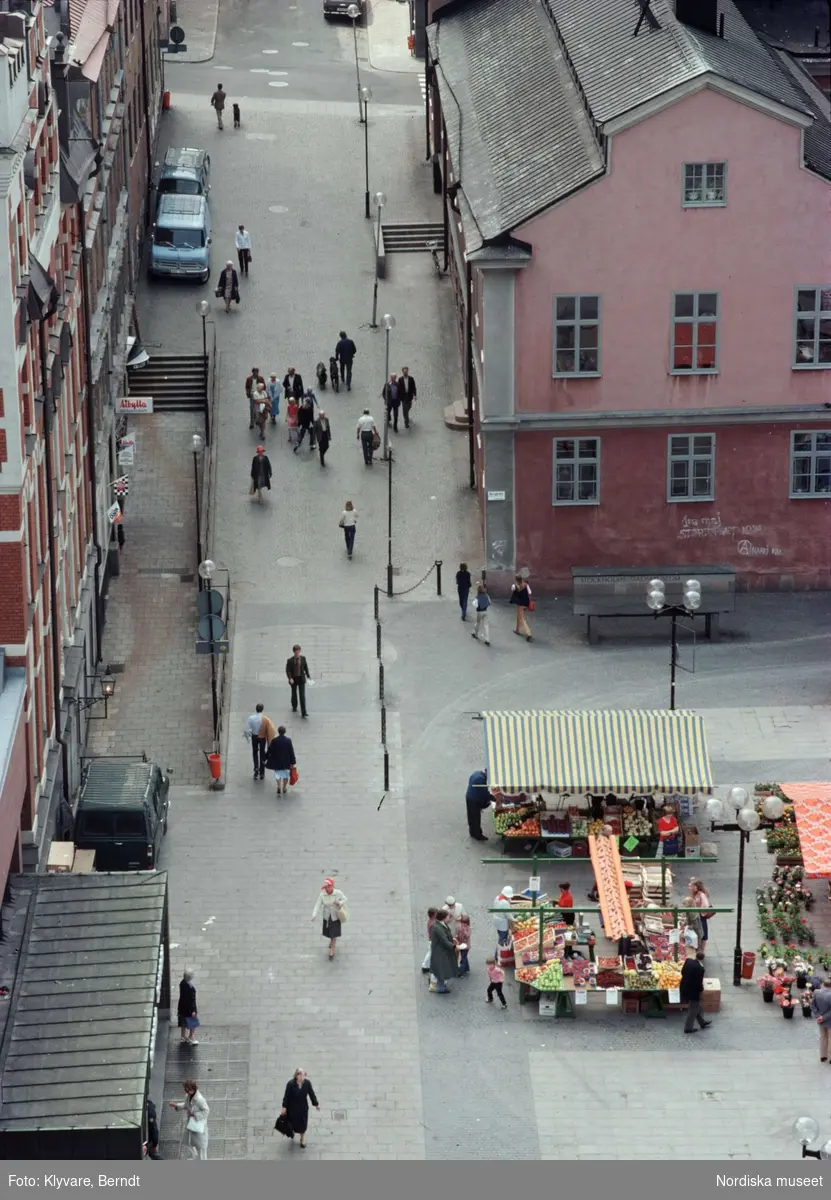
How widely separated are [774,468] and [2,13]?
2490 centimetres

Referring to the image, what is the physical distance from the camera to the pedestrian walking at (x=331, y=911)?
50.3 metres

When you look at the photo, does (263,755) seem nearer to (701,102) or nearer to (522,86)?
(701,102)

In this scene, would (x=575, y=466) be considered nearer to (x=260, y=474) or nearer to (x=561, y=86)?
(x=260, y=474)

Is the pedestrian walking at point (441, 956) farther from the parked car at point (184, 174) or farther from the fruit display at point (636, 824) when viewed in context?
the parked car at point (184, 174)

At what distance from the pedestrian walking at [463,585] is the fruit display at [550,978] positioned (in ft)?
52.8

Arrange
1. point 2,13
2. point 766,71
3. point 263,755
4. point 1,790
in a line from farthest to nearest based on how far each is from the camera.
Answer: point 766,71, point 263,755, point 2,13, point 1,790

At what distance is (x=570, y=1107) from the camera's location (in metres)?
46.2

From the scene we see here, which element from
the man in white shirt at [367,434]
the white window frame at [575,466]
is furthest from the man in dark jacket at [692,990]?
the man in white shirt at [367,434]

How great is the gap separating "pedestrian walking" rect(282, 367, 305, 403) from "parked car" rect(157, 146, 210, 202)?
13799mm

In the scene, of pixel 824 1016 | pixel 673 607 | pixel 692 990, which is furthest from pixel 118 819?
pixel 824 1016

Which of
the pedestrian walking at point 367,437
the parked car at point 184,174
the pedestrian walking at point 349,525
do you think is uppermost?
the parked car at point 184,174

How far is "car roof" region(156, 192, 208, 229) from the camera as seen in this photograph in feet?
274

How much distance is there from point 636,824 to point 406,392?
22404 mm

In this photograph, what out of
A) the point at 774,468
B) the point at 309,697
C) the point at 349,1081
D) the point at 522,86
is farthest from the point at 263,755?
the point at 522,86
